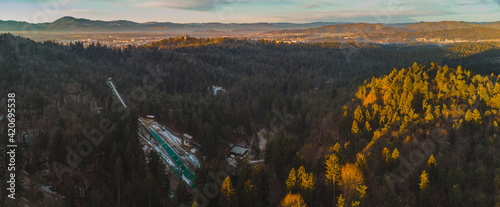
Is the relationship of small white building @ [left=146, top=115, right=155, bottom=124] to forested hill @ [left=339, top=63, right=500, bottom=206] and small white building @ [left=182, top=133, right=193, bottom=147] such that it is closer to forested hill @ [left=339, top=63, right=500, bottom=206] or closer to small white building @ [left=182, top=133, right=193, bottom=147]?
small white building @ [left=182, top=133, right=193, bottom=147]

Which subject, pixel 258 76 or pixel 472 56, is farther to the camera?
pixel 472 56

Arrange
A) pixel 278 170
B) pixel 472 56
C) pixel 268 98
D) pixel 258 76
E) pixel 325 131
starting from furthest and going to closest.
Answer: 1. pixel 472 56
2. pixel 258 76
3. pixel 268 98
4. pixel 325 131
5. pixel 278 170

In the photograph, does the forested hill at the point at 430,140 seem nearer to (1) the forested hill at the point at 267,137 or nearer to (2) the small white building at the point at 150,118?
(1) the forested hill at the point at 267,137

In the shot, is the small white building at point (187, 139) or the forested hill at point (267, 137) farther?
the small white building at point (187, 139)

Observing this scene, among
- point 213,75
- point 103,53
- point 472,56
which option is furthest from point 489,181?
point 472,56

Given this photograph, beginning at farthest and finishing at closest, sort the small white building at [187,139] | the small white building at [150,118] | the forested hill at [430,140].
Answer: the small white building at [150,118]
the small white building at [187,139]
the forested hill at [430,140]

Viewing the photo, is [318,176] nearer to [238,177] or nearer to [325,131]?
[238,177]

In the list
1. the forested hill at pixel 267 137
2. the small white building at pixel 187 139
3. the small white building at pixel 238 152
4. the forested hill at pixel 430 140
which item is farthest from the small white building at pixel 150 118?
the forested hill at pixel 430 140

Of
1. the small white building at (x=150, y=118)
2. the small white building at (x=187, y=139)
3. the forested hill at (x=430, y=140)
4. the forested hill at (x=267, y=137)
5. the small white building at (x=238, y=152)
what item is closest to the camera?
the forested hill at (x=430, y=140)

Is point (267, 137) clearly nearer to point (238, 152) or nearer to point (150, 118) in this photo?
point (238, 152)

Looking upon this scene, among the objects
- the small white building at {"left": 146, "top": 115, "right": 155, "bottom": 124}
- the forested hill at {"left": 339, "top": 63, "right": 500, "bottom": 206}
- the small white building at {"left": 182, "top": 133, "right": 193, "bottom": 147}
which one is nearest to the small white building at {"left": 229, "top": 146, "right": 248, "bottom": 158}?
the small white building at {"left": 182, "top": 133, "right": 193, "bottom": 147}

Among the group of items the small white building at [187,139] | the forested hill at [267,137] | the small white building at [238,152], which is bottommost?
the small white building at [238,152]
